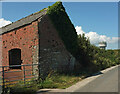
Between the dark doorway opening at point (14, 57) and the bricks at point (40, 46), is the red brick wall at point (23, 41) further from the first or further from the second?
the dark doorway opening at point (14, 57)

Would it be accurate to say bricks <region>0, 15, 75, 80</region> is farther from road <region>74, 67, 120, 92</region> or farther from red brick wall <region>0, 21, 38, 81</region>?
road <region>74, 67, 120, 92</region>

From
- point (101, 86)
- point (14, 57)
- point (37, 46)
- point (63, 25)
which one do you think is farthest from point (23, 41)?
point (101, 86)

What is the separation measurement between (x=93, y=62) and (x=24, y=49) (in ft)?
28.2

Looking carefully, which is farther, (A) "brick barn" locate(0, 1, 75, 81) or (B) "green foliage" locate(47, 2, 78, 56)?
(B) "green foliage" locate(47, 2, 78, 56)

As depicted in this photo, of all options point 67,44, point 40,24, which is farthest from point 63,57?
point 40,24

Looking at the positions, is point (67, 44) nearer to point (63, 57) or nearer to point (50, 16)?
point (63, 57)

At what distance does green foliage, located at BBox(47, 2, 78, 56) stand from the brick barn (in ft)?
1.21

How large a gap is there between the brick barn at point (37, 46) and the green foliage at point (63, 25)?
37 centimetres

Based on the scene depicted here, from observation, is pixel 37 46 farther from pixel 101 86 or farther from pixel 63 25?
pixel 101 86

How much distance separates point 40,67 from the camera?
9.11 metres

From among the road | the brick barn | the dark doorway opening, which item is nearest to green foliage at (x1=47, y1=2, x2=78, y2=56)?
the brick barn

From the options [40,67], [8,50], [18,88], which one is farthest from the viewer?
[8,50]

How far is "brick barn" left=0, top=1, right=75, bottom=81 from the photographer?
9309 millimetres

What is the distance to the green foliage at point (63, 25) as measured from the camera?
10.5 meters
